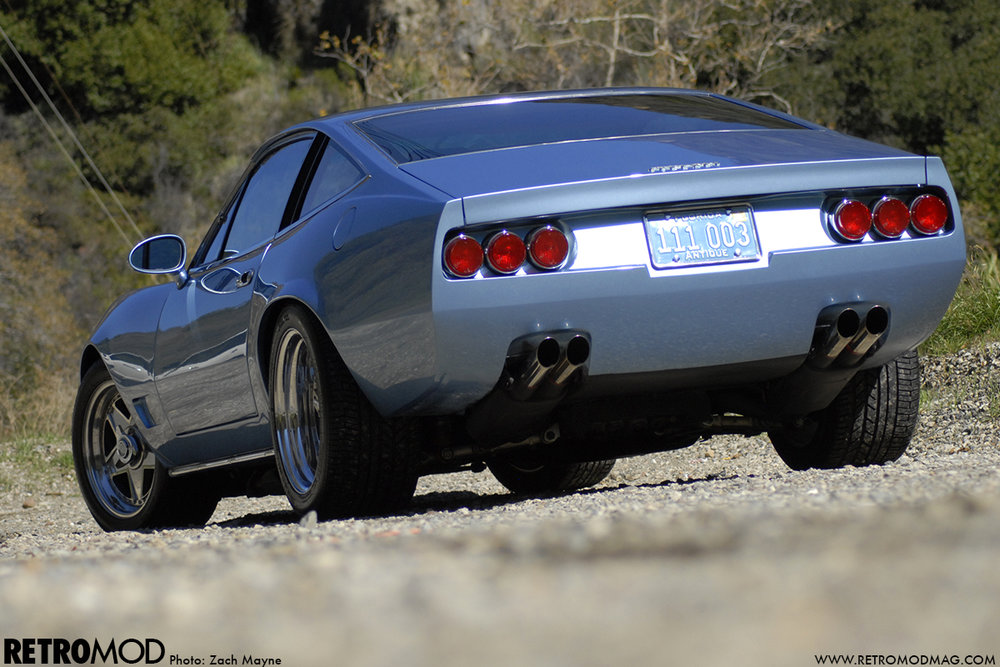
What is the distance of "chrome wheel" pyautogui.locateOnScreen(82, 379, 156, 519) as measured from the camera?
6.35 m

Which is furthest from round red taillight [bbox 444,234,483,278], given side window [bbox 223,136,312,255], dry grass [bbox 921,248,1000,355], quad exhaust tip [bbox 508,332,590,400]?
dry grass [bbox 921,248,1000,355]

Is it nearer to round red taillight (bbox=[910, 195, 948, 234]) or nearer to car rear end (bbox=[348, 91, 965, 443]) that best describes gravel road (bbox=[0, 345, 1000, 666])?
car rear end (bbox=[348, 91, 965, 443])

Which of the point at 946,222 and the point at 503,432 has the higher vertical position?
the point at 946,222

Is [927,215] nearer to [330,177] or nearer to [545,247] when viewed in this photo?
[545,247]

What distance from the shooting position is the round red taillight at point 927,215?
172 inches

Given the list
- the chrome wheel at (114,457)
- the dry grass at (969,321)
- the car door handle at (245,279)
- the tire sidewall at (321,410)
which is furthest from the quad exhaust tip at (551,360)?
the dry grass at (969,321)

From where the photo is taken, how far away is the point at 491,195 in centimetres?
389

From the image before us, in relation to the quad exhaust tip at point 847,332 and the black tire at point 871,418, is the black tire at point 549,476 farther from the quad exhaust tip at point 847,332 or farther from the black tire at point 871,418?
the quad exhaust tip at point 847,332

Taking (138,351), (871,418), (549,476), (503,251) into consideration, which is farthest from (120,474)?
(871,418)

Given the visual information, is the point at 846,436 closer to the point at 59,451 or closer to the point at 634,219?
the point at 634,219

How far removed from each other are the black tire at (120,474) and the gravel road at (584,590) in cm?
270

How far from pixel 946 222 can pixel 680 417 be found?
3.54ft

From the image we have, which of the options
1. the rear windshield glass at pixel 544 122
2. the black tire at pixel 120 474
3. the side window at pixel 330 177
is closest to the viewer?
the rear windshield glass at pixel 544 122

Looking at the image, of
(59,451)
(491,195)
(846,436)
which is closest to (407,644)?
(491,195)
